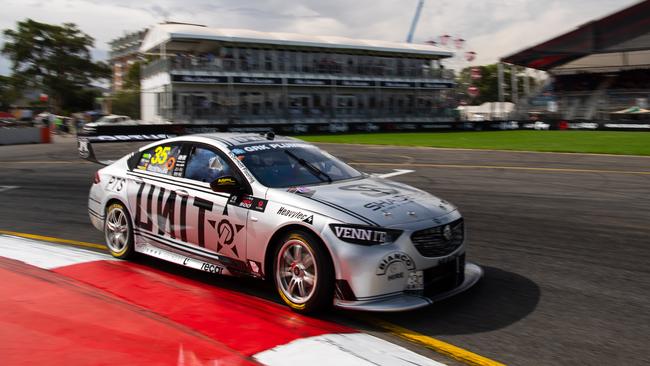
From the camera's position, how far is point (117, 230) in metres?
6.27

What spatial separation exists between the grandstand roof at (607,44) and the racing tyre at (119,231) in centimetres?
5112

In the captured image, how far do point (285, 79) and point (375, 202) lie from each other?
49512 mm

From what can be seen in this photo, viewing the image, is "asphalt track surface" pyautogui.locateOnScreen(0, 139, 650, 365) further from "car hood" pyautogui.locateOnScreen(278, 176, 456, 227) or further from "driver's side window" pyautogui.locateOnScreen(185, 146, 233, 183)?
"driver's side window" pyautogui.locateOnScreen(185, 146, 233, 183)

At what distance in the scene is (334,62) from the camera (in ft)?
187

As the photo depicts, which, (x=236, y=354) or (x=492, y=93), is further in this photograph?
(x=492, y=93)

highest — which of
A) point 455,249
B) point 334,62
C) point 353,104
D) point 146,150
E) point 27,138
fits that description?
point 334,62

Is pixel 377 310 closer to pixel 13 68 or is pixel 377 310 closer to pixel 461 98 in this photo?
pixel 461 98

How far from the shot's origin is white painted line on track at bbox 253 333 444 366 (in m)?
3.56

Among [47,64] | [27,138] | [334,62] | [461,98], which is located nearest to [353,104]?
[334,62]

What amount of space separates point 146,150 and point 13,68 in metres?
78.6

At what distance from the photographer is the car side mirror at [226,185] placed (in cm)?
488

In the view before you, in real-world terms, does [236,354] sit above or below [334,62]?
below

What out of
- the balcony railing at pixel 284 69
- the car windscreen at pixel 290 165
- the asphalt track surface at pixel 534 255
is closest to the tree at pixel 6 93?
the balcony railing at pixel 284 69

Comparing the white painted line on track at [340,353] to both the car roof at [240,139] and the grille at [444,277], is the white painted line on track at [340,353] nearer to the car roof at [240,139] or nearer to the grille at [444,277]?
the grille at [444,277]
